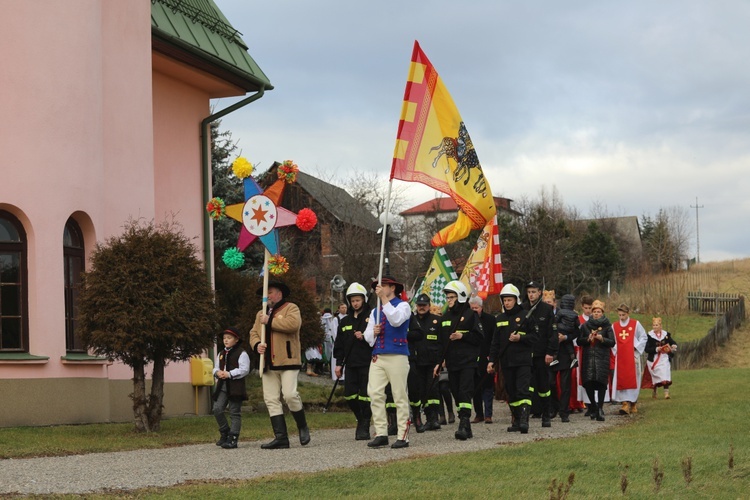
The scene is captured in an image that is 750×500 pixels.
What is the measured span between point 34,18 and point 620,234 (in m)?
84.5

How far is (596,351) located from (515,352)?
3.39 m

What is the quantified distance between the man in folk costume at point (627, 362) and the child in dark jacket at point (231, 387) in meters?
8.03

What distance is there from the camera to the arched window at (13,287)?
54.5 feet

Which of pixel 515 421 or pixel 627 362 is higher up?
pixel 627 362

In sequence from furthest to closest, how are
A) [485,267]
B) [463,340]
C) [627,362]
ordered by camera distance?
[485,267]
[627,362]
[463,340]

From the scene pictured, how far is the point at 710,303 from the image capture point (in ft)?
188

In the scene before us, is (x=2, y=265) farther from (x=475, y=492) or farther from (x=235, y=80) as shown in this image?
(x=475, y=492)

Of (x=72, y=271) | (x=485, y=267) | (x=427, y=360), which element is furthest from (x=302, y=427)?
(x=485, y=267)

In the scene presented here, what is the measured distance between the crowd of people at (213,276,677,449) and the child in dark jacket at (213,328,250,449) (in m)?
0.01

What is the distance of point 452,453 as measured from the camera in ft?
42.8

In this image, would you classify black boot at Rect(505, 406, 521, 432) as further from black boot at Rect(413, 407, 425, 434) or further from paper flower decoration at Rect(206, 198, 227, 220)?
paper flower decoration at Rect(206, 198, 227, 220)

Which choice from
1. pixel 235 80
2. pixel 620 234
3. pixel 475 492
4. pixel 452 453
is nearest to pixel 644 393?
pixel 235 80

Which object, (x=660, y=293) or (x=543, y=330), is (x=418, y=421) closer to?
(x=543, y=330)

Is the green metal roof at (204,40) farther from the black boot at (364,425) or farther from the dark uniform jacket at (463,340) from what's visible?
the black boot at (364,425)
